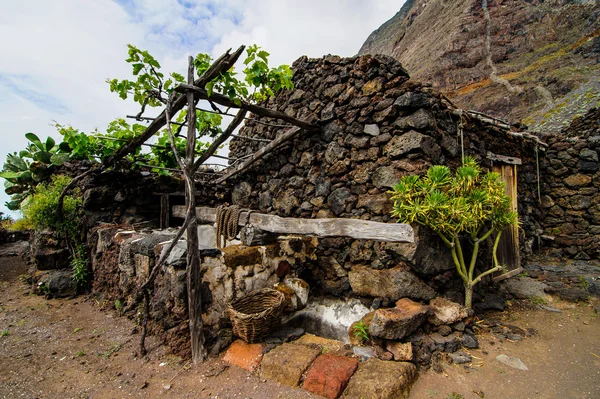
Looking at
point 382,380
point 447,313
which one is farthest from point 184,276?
point 447,313

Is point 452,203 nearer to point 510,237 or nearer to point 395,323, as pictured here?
point 395,323

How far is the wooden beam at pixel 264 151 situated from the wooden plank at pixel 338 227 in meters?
1.28

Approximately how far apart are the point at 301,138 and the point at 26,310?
17.9 feet

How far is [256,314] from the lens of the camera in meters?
3.12

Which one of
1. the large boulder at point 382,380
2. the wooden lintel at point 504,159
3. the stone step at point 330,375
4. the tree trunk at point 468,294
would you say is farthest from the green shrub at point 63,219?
the wooden lintel at point 504,159

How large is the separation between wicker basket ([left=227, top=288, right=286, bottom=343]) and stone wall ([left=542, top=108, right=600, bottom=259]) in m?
7.10

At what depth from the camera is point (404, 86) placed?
3.74m

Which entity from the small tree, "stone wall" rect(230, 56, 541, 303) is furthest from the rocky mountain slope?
"stone wall" rect(230, 56, 541, 303)

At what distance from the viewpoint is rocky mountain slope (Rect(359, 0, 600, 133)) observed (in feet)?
43.7

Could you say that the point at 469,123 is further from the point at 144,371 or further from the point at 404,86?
the point at 144,371

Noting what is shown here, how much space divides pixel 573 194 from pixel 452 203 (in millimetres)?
5938

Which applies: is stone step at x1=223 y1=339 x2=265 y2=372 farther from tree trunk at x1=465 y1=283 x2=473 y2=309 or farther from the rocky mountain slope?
the rocky mountain slope

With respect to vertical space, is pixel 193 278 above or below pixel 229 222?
below

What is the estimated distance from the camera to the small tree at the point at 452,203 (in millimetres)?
3191
